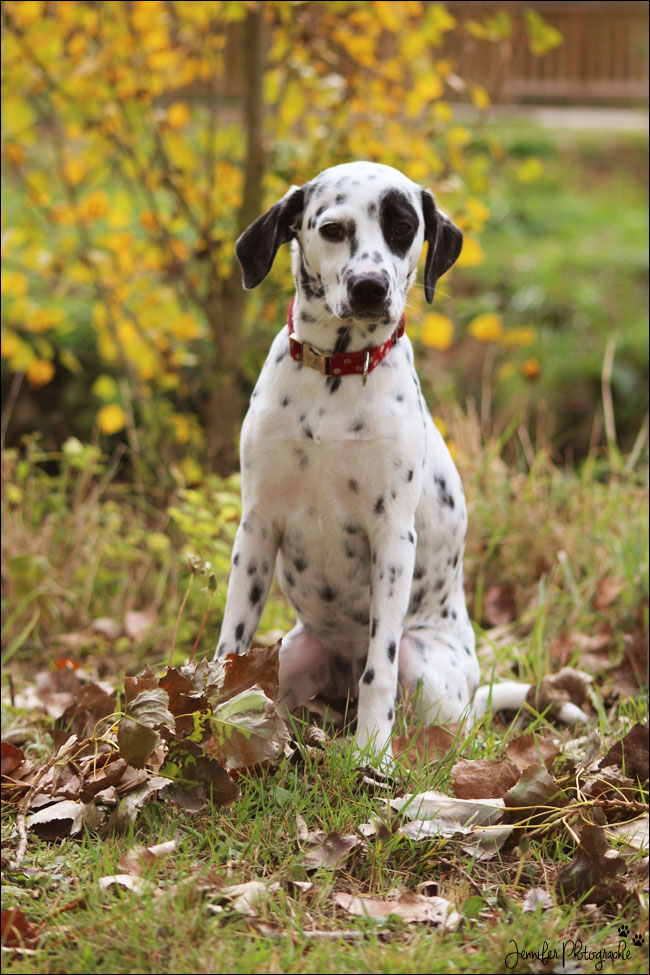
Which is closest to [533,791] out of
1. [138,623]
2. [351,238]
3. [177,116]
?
[351,238]

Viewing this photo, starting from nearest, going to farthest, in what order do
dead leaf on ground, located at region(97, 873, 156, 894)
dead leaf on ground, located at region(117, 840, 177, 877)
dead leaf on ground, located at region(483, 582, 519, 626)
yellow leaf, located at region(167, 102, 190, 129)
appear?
dead leaf on ground, located at region(97, 873, 156, 894), dead leaf on ground, located at region(117, 840, 177, 877), dead leaf on ground, located at region(483, 582, 519, 626), yellow leaf, located at region(167, 102, 190, 129)

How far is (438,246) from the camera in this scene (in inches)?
118

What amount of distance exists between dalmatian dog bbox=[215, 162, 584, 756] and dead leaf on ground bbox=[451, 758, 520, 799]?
192mm

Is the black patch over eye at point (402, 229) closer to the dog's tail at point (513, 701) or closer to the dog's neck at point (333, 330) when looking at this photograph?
the dog's neck at point (333, 330)

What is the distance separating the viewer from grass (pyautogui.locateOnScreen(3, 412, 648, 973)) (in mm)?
1959

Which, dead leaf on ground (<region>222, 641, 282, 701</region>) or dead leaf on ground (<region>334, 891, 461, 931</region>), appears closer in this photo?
dead leaf on ground (<region>334, 891, 461, 931</region>)

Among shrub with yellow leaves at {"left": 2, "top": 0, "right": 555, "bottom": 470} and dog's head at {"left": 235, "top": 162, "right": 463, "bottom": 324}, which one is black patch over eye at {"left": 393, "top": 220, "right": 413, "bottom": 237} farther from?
shrub with yellow leaves at {"left": 2, "top": 0, "right": 555, "bottom": 470}

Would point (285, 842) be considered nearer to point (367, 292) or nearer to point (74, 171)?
point (367, 292)

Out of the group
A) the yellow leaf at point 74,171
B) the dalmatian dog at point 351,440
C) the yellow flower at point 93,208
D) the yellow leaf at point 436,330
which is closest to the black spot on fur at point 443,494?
the dalmatian dog at point 351,440

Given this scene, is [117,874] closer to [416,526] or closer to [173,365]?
[416,526]

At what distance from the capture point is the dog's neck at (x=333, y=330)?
282cm

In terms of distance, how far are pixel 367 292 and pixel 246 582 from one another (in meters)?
0.88

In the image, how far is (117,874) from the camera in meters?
2.20

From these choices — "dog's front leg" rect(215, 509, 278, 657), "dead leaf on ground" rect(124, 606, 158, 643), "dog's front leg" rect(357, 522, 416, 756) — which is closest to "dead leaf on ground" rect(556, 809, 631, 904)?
"dog's front leg" rect(357, 522, 416, 756)
